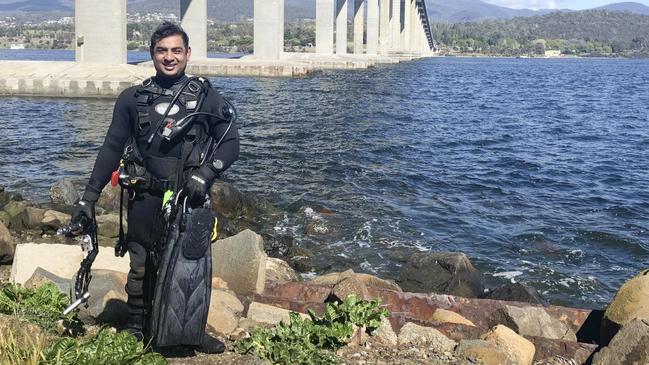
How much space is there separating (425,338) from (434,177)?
13.5 metres

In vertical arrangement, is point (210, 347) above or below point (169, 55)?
below

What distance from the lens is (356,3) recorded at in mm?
112438

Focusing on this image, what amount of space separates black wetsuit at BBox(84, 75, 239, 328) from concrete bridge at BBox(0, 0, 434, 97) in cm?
3272

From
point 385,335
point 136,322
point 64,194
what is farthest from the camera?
point 64,194

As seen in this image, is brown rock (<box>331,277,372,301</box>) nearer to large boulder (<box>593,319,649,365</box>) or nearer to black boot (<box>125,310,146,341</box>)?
large boulder (<box>593,319,649,365</box>)

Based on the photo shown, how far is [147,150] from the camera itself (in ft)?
16.0

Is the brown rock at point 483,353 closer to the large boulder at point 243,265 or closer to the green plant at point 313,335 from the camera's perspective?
the green plant at point 313,335

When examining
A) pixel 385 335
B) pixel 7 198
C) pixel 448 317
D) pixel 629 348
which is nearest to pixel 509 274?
pixel 448 317

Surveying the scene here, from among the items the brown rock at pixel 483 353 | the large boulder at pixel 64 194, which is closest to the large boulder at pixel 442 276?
the brown rock at pixel 483 353

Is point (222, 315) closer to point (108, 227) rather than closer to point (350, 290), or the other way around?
point (350, 290)

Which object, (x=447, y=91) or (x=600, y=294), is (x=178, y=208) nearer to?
(x=600, y=294)

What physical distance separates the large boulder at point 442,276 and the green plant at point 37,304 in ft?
18.6

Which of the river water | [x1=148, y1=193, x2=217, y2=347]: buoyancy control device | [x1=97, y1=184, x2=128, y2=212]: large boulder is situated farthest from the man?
[x1=97, y1=184, x2=128, y2=212]: large boulder

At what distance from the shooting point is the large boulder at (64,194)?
1412cm
